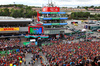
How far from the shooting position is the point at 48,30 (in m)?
40.5

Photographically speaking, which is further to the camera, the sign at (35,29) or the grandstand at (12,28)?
the sign at (35,29)

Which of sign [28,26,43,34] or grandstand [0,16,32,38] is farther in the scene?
sign [28,26,43,34]

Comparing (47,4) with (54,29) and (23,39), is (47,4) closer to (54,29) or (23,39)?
(54,29)

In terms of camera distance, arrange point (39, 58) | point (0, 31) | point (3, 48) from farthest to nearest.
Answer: point (0, 31), point (3, 48), point (39, 58)

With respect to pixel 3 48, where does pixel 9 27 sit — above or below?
above

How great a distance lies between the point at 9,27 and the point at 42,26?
992cm

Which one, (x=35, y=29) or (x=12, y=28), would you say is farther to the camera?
(x=35, y=29)

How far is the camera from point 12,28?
3806cm

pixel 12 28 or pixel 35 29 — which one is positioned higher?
pixel 12 28

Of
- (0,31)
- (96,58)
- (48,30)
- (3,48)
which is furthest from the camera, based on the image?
(48,30)

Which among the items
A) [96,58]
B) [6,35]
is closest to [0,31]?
[6,35]

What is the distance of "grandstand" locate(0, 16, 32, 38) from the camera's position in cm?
3791

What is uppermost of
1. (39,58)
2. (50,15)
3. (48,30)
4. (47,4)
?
(47,4)

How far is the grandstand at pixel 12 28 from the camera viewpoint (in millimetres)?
37906
